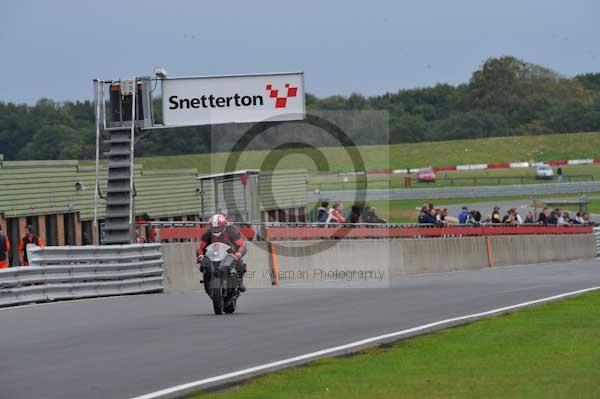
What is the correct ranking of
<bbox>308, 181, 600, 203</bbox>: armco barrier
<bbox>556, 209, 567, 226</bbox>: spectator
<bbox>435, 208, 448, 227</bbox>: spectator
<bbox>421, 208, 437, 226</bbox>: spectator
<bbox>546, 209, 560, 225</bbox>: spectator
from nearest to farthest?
1. <bbox>421, 208, 437, 226</bbox>: spectator
2. <bbox>435, 208, 448, 227</bbox>: spectator
3. <bbox>546, 209, 560, 225</bbox>: spectator
4. <bbox>556, 209, 567, 226</bbox>: spectator
5. <bbox>308, 181, 600, 203</bbox>: armco barrier

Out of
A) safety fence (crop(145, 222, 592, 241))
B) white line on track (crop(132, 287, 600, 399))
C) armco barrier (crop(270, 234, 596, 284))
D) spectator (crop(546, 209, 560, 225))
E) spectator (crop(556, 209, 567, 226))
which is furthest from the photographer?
spectator (crop(556, 209, 567, 226))

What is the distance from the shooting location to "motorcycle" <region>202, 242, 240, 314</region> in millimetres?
16969

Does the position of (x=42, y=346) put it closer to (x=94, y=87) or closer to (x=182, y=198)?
(x=94, y=87)

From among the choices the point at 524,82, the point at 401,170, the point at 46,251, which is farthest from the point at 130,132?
the point at 524,82

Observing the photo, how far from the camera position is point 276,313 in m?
16.8

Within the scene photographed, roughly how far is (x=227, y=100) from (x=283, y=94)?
120cm

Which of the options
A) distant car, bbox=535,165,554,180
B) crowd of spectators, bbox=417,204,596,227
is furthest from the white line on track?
distant car, bbox=535,165,554,180

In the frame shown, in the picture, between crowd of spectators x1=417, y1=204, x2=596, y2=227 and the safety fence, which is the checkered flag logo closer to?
Result: the safety fence

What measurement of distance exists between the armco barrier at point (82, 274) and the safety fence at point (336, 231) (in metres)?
2.51

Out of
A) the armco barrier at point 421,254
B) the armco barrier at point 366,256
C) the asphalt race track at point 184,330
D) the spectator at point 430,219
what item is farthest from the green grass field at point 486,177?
the asphalt race track at point 184,330

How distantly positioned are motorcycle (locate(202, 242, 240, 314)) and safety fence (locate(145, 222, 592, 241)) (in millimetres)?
7807

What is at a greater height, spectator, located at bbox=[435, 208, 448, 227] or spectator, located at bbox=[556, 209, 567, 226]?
spectator, located at bbox=[435, 208, 448, 227]

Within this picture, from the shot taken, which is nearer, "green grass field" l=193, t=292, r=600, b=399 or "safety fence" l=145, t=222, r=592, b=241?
"green grass field" l=193, t=292, r=600, b=399

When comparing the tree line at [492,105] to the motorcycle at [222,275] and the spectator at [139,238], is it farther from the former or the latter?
the motorcycle at [222,275]
